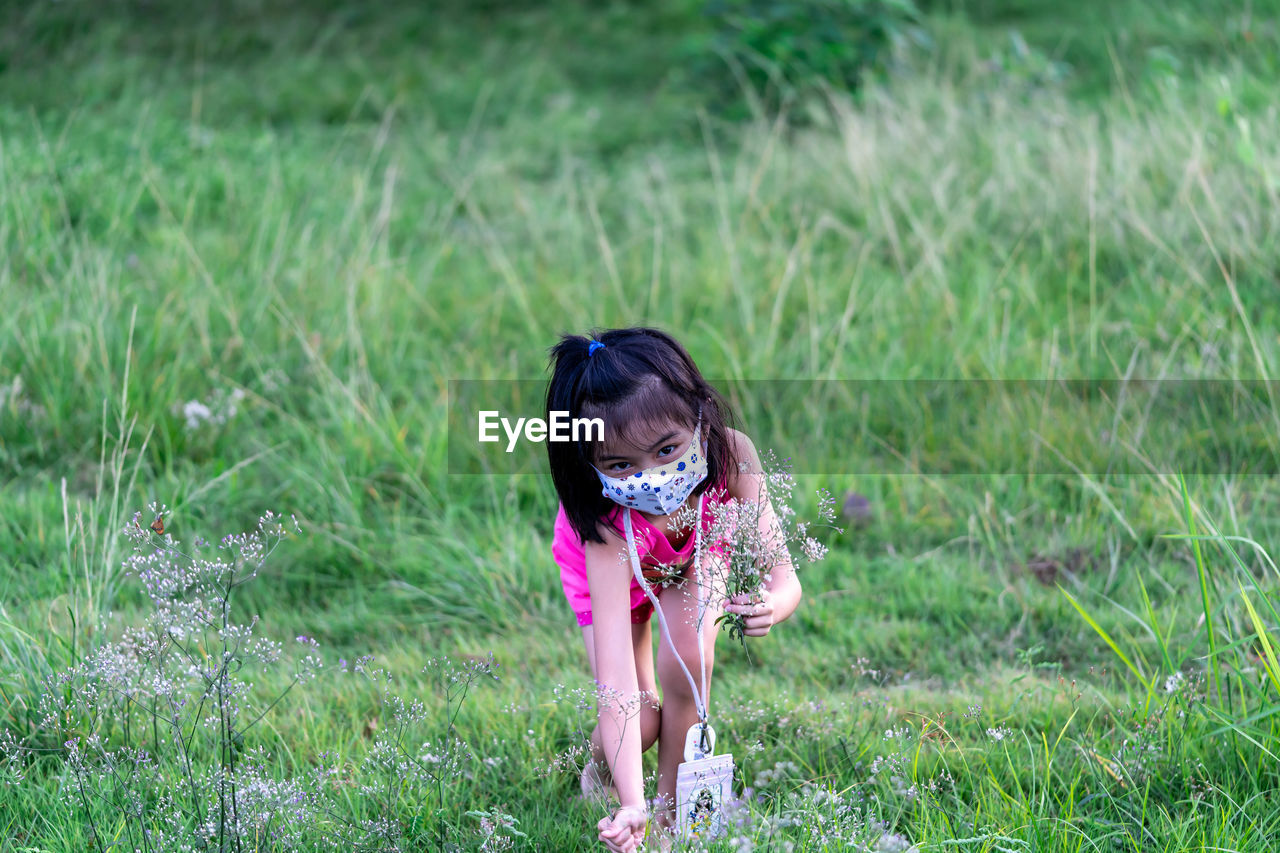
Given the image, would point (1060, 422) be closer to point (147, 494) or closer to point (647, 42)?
point (147, 494)

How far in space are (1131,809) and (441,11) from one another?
8625 mm

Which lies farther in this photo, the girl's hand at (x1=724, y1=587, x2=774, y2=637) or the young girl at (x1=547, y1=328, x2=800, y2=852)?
the young girl at (x1=547, y1=328, x2=800, y2=852)

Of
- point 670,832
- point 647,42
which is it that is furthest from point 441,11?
point 670,832

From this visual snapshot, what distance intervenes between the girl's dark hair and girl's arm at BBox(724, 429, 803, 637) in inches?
1.5

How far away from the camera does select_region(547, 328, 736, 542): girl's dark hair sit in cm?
213

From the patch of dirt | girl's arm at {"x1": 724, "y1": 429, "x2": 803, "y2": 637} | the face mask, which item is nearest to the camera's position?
girl's arm at {"x1": 724, "y1": 429, "x2": 803, "y2": 637}

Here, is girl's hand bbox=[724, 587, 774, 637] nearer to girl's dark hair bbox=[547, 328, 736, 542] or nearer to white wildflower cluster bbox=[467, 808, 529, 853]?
girl's dark hair bbox=[547, 328, 736, 542]

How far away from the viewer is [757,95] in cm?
675

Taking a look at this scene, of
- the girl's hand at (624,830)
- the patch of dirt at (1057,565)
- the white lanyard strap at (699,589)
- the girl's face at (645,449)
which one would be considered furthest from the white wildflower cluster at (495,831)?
the patch of dirt at (1057,565)

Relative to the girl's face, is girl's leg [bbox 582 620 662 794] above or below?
below

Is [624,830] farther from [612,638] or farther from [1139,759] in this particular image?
[1139,759]

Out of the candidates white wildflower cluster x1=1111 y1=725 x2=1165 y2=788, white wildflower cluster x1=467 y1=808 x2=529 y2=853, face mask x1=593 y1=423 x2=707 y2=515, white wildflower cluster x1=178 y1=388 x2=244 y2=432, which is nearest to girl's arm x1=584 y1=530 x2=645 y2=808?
face mask x1=593 y1=423 x2=707 y2=515

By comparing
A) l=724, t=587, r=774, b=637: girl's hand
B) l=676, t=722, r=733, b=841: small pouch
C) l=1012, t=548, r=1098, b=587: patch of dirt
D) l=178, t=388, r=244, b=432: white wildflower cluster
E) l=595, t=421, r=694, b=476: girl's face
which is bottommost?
l=1012, t=548, r=1098, b=587: patch of dirt

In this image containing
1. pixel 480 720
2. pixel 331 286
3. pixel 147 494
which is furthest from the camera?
pixel 331 286
